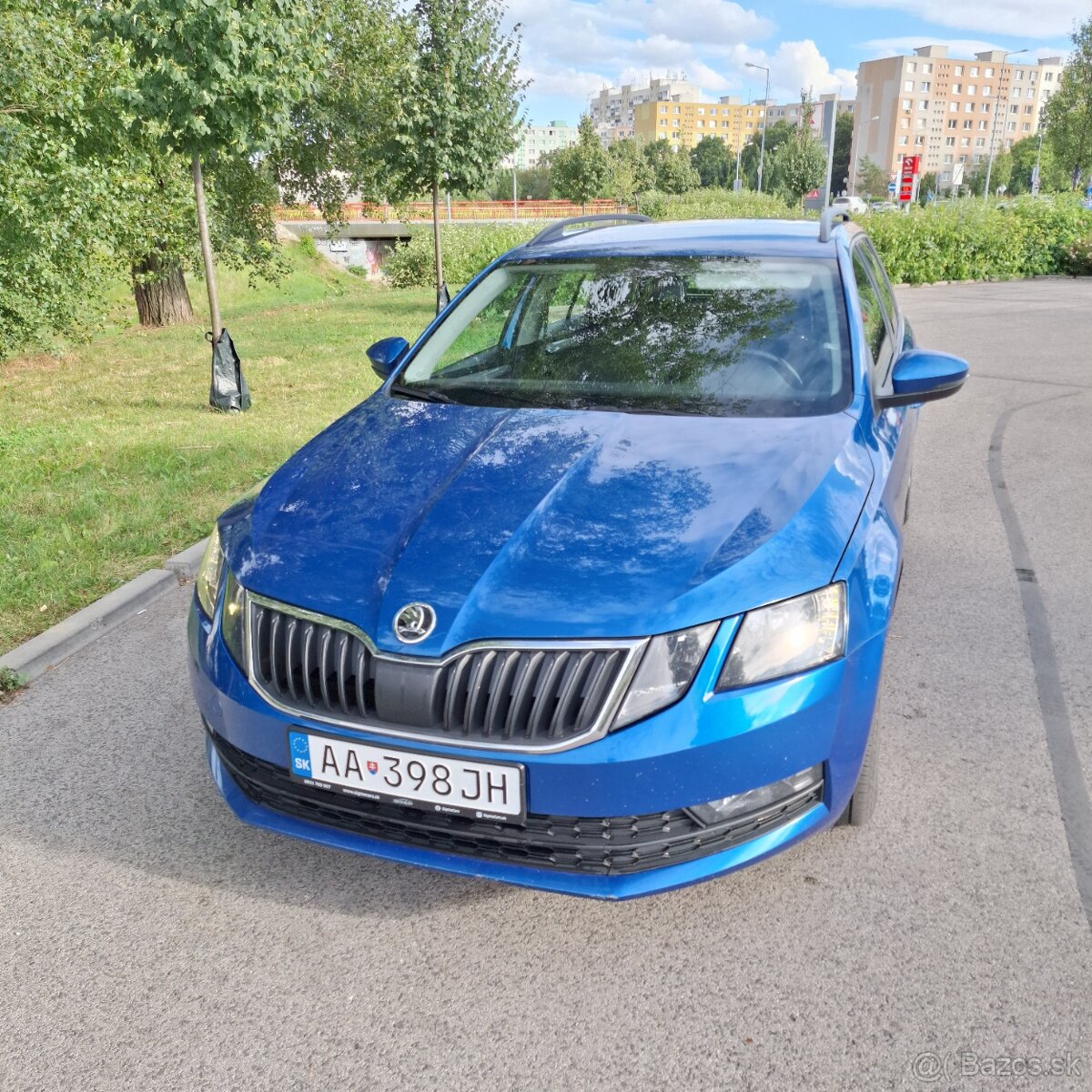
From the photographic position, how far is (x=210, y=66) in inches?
323

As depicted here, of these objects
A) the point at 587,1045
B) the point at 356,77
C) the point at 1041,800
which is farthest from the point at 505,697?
the point at 356,77

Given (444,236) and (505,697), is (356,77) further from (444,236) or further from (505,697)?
(505,697)

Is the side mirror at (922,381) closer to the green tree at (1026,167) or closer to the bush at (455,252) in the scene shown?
the bush at (455,252)

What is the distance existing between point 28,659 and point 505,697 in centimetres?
283

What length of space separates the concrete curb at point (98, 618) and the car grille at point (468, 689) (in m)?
2.37

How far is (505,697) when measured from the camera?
84.4 inches

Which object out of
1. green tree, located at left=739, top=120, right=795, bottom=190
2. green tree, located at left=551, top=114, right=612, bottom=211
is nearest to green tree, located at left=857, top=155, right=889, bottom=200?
green tree, located at left=739, top=120, right=795, bottom=190

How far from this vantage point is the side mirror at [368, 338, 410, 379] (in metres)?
4.02

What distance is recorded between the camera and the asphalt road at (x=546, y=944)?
2.12 m

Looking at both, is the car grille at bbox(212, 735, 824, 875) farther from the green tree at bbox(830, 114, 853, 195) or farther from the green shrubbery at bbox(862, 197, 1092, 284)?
the green tree at bbox(830, 114, 853, 195)

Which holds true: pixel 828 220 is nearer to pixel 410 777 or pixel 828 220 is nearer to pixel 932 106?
pixel 410 777

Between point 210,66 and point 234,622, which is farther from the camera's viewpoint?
point 210,66

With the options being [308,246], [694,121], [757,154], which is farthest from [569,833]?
[694,121]

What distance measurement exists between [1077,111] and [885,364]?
2098 inches
